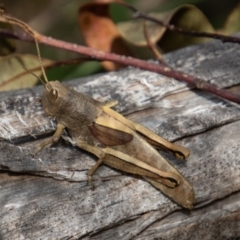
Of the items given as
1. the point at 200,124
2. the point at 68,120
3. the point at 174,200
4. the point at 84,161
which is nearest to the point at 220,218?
the point at 174,200

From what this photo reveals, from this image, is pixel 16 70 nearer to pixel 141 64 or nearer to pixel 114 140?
pixel 141 64

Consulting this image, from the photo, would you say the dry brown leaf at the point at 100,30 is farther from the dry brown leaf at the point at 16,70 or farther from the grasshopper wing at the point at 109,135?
the grasshopper wing at the point at 109,135

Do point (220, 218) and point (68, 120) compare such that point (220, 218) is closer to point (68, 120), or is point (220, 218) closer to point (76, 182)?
point (76, 182)

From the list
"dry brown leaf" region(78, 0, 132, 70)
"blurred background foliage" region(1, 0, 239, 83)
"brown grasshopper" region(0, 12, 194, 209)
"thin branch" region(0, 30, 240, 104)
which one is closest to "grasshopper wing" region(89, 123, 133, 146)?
"brown grasshopper" region(0, 12, 194, 209)

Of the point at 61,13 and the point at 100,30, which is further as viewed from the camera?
the point at 61,13

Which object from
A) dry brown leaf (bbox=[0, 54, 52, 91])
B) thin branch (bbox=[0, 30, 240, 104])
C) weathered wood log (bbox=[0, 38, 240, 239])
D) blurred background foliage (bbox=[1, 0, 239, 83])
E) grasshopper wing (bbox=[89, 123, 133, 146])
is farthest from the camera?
blurred background foliage (bbox=[1, 0, 239, 83])

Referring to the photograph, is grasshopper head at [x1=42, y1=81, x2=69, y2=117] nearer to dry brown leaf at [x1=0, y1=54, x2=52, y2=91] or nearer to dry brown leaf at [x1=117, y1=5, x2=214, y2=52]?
dry brown leaf at [x1=0, y1=54, x2=52, y2=91]

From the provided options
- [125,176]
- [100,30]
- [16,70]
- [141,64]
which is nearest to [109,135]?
[125,176]
